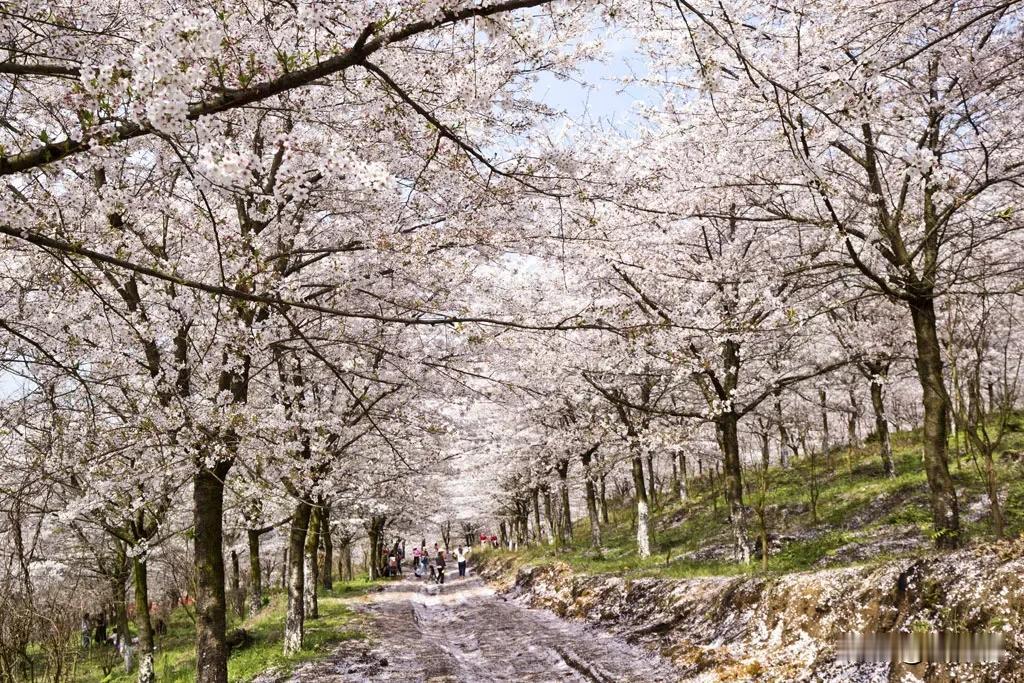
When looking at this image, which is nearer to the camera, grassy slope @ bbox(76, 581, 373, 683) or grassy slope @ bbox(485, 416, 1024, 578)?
grassy slope @ bbox(76, 581, 373, 683)

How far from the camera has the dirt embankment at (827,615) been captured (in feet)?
20.1

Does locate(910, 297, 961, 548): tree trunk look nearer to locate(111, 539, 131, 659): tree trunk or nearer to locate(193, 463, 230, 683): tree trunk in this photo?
locate(193, 463, 230, 683): tree trunk

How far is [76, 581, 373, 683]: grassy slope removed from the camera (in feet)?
41.4

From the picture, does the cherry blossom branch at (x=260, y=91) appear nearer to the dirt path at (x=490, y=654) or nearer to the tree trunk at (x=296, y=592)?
the dirt path at (x=490, y=654)

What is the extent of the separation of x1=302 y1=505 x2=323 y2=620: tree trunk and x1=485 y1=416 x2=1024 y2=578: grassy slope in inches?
309

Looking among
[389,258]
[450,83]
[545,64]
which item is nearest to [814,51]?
[545,64]

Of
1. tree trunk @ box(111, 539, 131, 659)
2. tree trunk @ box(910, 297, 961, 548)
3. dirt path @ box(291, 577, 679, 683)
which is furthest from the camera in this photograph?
tree trunk @ box(111, 539, 131, 659)

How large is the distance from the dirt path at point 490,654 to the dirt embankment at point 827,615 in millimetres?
720

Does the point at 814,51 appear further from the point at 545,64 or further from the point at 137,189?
the point at 137,189

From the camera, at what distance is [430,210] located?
884 cm

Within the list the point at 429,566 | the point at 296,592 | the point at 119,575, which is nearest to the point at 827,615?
the point at 296,592

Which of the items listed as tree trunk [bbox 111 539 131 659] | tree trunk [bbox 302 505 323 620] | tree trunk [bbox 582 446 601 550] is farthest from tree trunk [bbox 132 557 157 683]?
tree trunk [bbox 582 446 601 550]

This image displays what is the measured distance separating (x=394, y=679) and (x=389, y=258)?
7321 millimetres

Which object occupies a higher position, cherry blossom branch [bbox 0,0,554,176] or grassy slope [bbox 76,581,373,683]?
cherry blossom branch [bbox 0,0,554,176]
